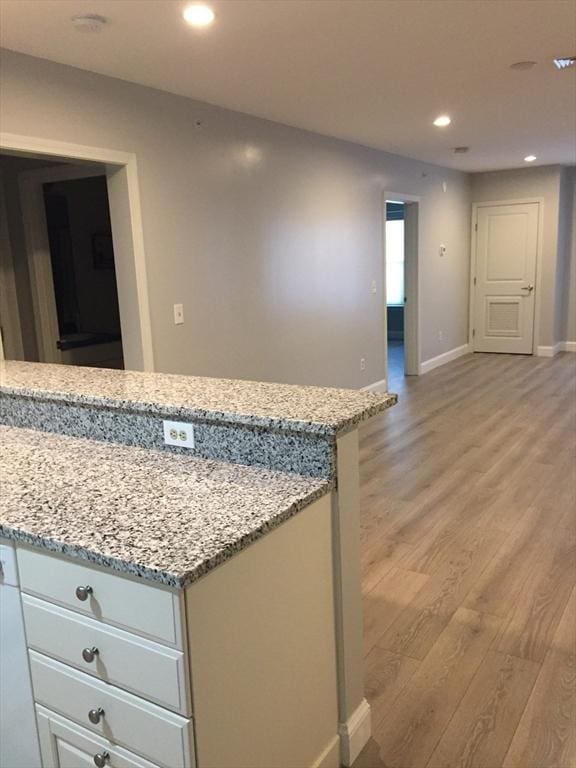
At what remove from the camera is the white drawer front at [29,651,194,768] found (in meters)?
1.28

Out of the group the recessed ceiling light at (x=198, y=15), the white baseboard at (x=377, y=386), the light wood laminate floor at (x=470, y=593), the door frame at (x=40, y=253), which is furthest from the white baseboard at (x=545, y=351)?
the recessed ceiling light at (x=198, y=15)

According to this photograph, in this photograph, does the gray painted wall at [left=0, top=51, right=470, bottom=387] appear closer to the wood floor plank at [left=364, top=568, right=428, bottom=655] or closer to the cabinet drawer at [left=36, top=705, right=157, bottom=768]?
the wood floor plank at [left=364, top=568, right=428, bottom=655]

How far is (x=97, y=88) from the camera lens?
11.3 feet

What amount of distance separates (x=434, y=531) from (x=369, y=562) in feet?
1.66

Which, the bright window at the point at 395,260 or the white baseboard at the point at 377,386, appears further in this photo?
the bright window at the point at 395,260

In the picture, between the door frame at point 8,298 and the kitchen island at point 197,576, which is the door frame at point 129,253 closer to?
the door frame at point 8,298

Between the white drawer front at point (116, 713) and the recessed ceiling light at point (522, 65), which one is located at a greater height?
the recessed ceiling light at point (522, 65)

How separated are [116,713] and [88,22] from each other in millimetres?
2688

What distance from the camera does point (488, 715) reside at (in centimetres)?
209

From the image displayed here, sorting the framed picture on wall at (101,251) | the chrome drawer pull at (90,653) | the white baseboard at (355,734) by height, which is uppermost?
the framed picture on wall at (101,251)

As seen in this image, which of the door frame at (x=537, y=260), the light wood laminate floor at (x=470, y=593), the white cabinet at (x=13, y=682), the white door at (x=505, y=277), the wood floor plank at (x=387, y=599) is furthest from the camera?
the white door at (x=505, y=277)

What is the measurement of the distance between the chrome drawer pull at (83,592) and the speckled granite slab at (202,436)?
21.6 inches

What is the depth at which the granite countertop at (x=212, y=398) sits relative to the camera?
5.41 feet

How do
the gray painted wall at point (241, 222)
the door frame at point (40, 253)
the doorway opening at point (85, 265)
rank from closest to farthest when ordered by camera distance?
the gray painted wall at point (241, 222), the door frame at point (40, 253), the doorway opening at point (85, 265)
